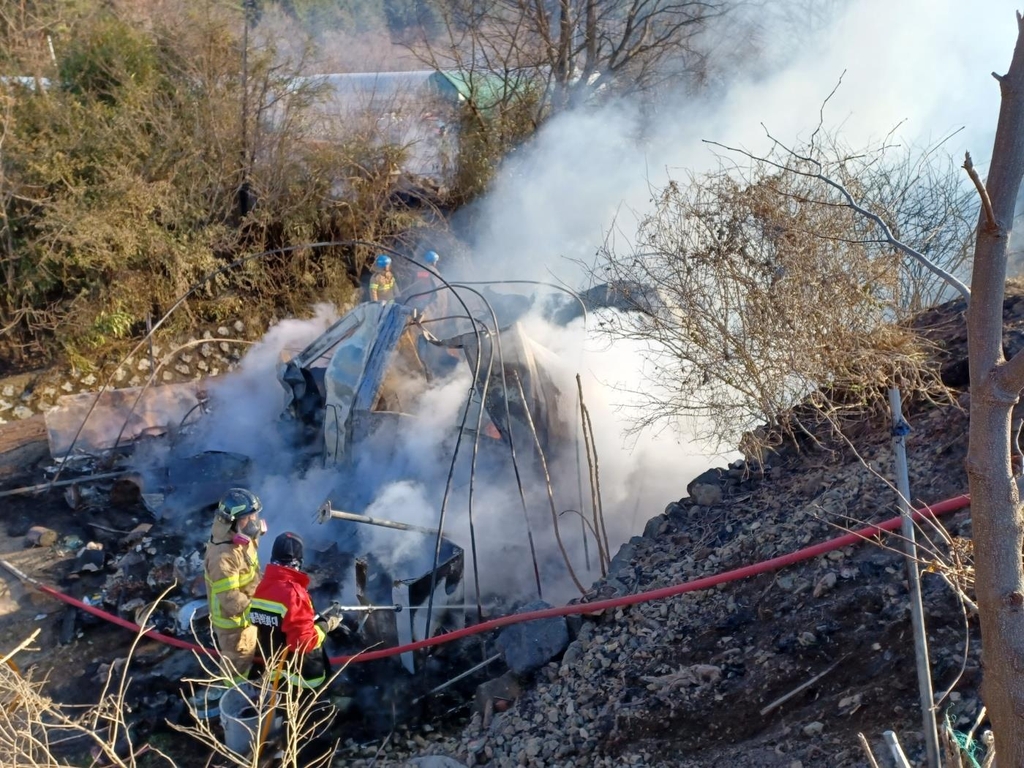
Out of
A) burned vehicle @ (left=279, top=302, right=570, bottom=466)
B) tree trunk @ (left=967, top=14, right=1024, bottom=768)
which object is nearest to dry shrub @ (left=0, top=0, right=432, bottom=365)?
burned vehicle @ (left=279, top=302, right=570, bottom=466)

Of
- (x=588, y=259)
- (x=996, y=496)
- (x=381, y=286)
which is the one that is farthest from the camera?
(x=588, y=259)

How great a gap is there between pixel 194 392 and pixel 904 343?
7522mm

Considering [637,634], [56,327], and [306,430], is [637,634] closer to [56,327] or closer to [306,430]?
[306,430]

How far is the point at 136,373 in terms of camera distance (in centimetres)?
1280

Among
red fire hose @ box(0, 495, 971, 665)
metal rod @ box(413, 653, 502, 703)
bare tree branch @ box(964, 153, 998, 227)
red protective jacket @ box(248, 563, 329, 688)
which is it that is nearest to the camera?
bare tree branch @ box(964, 153, 998, 227)

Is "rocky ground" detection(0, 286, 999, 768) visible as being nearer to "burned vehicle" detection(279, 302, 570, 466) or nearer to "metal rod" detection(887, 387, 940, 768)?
"metal rod" detection(887, 387, 940, 768)

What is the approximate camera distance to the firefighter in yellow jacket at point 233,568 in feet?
18.0

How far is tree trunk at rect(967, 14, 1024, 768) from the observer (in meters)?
2.13

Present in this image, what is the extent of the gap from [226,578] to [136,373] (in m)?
8.24

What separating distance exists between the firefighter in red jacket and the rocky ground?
848 mm

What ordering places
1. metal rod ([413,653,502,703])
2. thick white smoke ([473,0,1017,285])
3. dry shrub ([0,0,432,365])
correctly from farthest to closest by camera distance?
thick white smoke ([473,0,1017,285]) → dry shrub ([0,0,432,365]) → metal rod ([413,653,502,703])

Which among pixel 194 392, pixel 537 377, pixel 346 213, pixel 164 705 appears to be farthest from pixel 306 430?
pixel 346 213

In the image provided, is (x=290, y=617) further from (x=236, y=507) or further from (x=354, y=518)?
(x=354, y=518)

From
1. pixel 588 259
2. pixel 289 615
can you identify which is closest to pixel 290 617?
pixel 289 615
